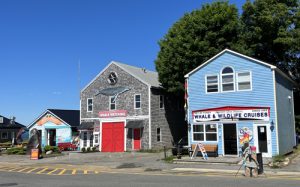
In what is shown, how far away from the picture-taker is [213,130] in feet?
91.5

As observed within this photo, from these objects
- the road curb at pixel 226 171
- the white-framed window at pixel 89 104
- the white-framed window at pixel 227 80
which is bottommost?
the road curb at pixel 226 171

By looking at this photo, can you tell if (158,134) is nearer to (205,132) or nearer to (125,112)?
(125,112)

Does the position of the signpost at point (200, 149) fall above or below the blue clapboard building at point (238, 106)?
below

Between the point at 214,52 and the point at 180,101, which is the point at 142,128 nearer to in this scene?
the point at 180,101

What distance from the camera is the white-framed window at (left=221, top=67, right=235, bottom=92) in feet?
90.3

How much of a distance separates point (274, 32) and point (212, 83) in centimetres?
1251

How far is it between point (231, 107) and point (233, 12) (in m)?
14.6

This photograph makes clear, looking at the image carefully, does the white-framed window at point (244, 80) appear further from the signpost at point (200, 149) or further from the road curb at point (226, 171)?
the road curb at point (226, 171)

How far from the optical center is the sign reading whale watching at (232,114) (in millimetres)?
25938

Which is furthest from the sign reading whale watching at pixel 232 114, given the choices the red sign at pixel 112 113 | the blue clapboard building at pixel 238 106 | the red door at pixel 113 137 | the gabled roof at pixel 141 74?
the red door at pixel 113 137

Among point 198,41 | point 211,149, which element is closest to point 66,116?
point 198,41

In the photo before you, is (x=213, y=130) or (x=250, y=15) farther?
(x=250, y=15)

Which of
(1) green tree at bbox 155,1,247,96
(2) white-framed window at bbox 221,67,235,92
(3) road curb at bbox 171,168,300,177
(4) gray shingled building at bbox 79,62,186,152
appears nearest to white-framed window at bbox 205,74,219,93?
(2) white-framed window at bbox 221,67,235,92

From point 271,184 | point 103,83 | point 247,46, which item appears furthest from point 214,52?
point 271,184
